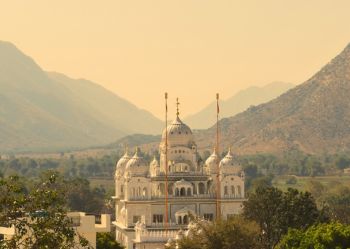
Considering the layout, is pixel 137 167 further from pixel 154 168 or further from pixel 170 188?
pixel 154 168

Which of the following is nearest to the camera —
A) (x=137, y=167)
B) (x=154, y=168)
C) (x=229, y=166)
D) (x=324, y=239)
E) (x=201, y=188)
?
(x=324, y=239)

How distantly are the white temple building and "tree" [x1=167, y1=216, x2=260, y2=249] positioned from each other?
15.8 meters

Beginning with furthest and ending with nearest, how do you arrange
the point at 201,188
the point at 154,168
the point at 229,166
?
the point at 154,168 → the point at 201,188 → the point at 229,166

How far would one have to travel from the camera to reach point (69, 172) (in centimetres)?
19912

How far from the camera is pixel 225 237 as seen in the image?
60031 millimetres

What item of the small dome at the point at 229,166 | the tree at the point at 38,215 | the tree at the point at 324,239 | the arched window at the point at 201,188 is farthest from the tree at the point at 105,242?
the tree at the point at 38,215

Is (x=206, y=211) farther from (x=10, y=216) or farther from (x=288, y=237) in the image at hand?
(x=10, y=216)

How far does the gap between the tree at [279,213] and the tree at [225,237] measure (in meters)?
6.06

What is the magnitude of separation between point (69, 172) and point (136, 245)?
12624 cm

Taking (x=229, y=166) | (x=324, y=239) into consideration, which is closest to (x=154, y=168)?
(x=229, y=166)

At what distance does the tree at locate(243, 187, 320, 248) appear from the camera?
68.7m

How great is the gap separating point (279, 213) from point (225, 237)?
1016cm

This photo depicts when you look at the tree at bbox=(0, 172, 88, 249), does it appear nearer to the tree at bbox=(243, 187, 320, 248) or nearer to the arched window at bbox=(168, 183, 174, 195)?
the tree at bbox=(243, 187, 320, 248)

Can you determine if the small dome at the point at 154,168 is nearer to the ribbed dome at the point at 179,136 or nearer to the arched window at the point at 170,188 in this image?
the arched window at the point at 170,188
